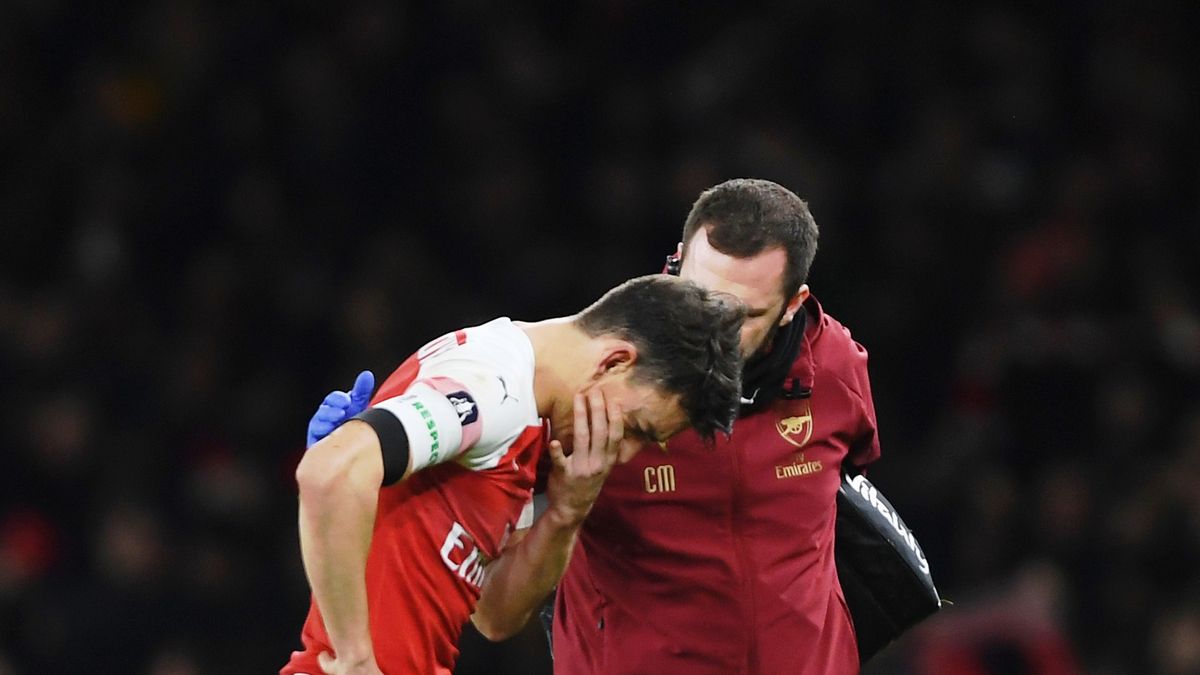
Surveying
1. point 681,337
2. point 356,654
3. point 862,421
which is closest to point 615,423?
point 681,337

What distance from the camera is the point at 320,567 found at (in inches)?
101

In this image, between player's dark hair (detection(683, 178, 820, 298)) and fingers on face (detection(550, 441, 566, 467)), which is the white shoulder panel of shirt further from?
player's dark hair (detection(683, 178, 820, 298))

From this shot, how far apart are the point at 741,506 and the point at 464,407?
1001 mm

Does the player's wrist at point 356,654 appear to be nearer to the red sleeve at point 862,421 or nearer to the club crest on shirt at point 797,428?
the club crest on shirt at point 797,428

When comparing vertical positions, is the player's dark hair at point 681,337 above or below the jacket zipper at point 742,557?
above

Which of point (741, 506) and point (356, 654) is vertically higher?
point (356, 654)

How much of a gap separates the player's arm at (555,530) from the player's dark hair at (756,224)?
24.8 inches

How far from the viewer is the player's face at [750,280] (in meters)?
3.36

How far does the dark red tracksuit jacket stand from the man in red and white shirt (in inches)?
19.8

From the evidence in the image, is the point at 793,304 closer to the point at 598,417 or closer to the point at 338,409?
the point at 598,417

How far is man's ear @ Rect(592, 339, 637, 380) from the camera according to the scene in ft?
9.22

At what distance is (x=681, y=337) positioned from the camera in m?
2.83

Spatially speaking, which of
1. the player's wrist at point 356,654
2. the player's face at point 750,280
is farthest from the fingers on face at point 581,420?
the player's face at point 750,280

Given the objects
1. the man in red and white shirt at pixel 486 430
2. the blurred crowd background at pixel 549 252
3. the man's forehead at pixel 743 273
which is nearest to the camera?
the man in red and white shirt at pixel 486 430
